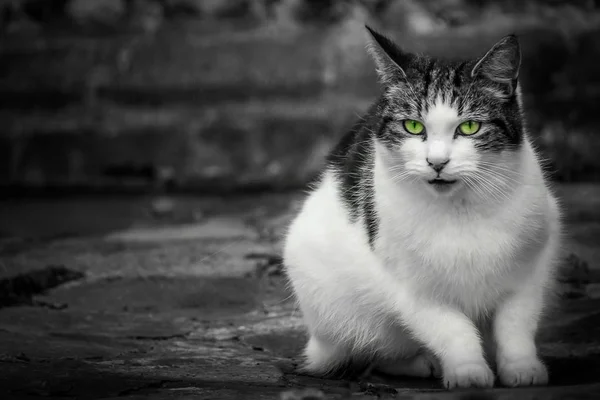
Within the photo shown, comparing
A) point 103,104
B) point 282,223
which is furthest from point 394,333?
point 103,104

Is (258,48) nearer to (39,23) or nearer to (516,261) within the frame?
(39,23)

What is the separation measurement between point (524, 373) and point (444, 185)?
520 millimetres

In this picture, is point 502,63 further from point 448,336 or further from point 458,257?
point 448,336

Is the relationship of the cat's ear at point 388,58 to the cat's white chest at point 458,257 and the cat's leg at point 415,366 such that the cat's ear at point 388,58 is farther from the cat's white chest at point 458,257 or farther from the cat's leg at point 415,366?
the cat's leg at point 415,366

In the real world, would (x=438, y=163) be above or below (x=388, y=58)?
below

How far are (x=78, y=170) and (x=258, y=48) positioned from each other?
1.47m

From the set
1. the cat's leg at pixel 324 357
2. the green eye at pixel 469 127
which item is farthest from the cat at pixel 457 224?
the cat's leg at pixel 324 357

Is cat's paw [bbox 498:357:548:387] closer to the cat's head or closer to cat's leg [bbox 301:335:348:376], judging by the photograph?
the cat's head

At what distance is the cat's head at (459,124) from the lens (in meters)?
2.27

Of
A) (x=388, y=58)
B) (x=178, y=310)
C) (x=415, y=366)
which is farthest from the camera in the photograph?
(x=178, y=310)

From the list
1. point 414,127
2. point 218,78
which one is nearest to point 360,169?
point 414,127

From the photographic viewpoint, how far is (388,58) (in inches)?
96.6

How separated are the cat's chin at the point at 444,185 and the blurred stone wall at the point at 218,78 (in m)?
3.38

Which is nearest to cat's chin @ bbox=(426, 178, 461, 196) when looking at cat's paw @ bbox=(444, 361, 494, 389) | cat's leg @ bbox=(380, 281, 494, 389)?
cat's leg @ bbox=(380, 281, 494, 389)
